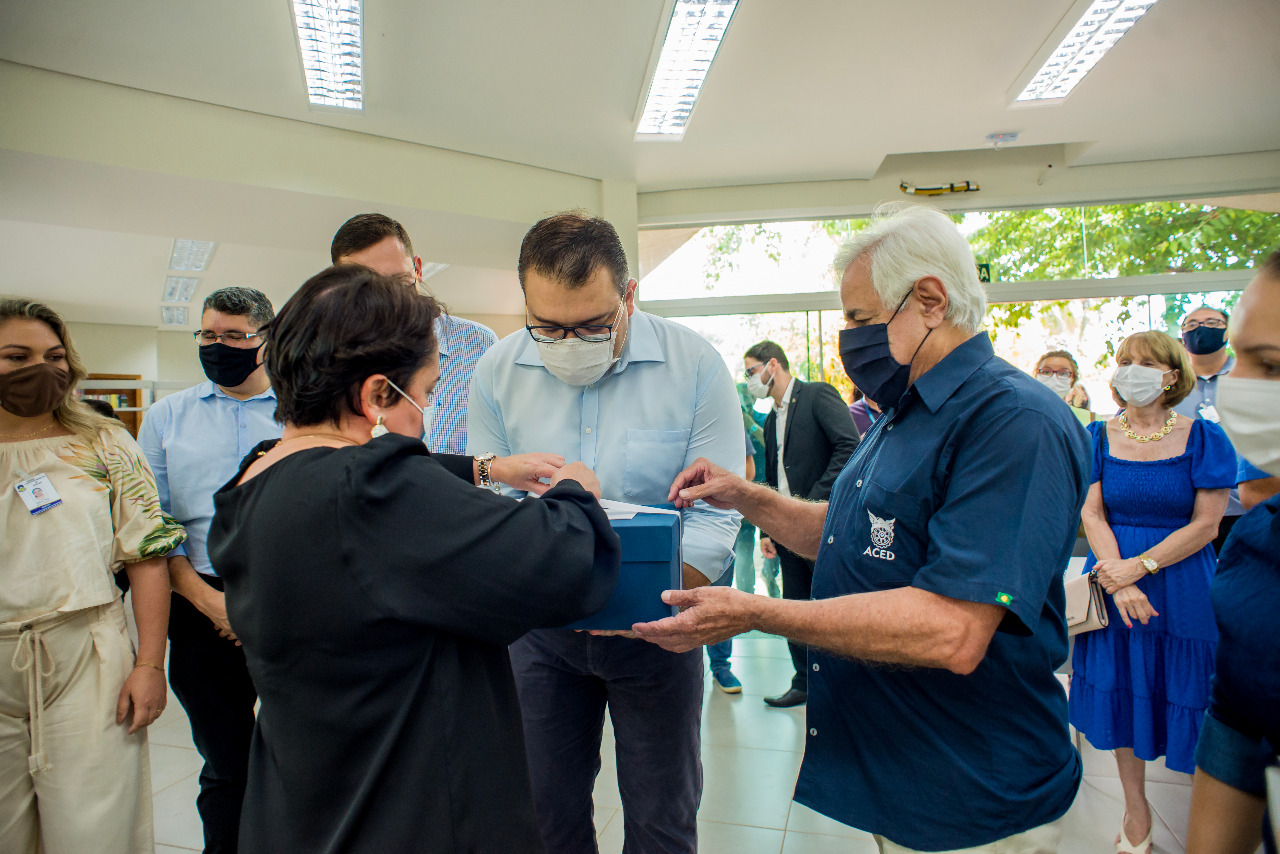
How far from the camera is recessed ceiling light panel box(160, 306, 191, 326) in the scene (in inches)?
398

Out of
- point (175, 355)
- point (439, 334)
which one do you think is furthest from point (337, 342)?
point (175, 355)

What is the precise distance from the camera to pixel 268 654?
960 mm

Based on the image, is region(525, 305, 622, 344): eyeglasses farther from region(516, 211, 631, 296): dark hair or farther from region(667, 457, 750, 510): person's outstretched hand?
region(667, 457, 750, 510): person's outstretched hand

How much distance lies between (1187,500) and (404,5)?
148 inches

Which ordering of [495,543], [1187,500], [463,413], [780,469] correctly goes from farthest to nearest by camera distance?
[780,469], [1187,500], [463,413], [495,543]

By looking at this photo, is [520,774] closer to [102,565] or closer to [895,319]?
[895,319]

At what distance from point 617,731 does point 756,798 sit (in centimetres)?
160

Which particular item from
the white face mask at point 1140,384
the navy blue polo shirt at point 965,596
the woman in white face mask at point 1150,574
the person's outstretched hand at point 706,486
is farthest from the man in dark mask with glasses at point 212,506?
the white face mask at point 1140,384

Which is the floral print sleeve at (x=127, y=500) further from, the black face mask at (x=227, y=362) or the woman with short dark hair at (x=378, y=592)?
the woman with short dark hair at (x=378, y=592)

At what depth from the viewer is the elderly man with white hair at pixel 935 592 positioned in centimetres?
103

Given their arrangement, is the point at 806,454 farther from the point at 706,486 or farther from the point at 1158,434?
the point at 706,486

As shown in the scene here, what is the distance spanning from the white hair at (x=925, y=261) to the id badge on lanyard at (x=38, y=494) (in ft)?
6.59

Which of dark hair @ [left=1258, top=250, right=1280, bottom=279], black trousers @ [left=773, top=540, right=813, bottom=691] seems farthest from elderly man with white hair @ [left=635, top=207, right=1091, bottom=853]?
black trousers @ [left=773, top=540, right=813, bottom=691]

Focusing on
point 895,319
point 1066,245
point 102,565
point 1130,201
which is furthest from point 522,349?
point 1130,201
